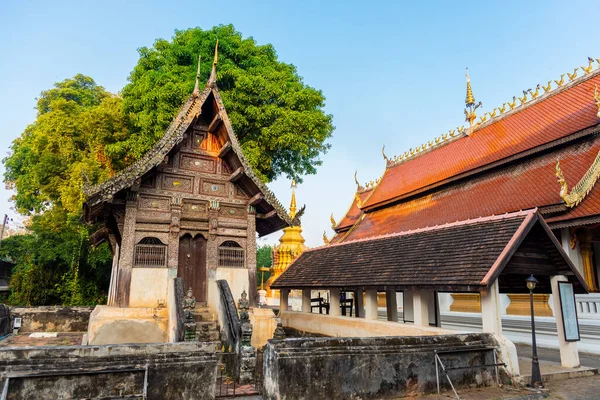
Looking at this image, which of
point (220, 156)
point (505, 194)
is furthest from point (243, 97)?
point (505, 194)

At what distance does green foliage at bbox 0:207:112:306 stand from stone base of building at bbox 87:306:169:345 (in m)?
11.3

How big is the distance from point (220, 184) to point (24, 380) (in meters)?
8.50

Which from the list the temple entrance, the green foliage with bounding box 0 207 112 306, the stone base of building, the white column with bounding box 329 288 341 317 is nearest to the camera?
the stone base of building

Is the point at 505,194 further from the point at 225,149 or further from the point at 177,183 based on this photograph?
the point at 177,183

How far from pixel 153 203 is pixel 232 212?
2378mm

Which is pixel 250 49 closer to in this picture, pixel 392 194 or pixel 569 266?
pixel 392 194

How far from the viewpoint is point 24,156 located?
24672 mm

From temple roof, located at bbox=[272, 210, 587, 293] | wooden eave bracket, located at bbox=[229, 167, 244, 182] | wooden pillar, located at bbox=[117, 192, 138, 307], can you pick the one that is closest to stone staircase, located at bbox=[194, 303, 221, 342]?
wooden pillar, located at bbox=[117, 192, 138, 307]

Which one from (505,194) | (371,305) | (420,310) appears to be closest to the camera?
(420,310)

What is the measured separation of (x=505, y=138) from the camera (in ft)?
61.0

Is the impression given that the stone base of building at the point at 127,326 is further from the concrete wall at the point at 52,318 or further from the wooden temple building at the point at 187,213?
the concrete wall at the point at 52,318

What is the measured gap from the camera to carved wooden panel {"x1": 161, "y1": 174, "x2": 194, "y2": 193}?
1205 centimetres

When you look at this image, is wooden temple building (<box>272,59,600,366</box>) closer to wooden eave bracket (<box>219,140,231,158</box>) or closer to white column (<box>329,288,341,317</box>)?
white column (<box>329,288,341,317</box>)

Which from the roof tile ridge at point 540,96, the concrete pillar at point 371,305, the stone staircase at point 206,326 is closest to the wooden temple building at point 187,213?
the stone staircase at point 206,326
